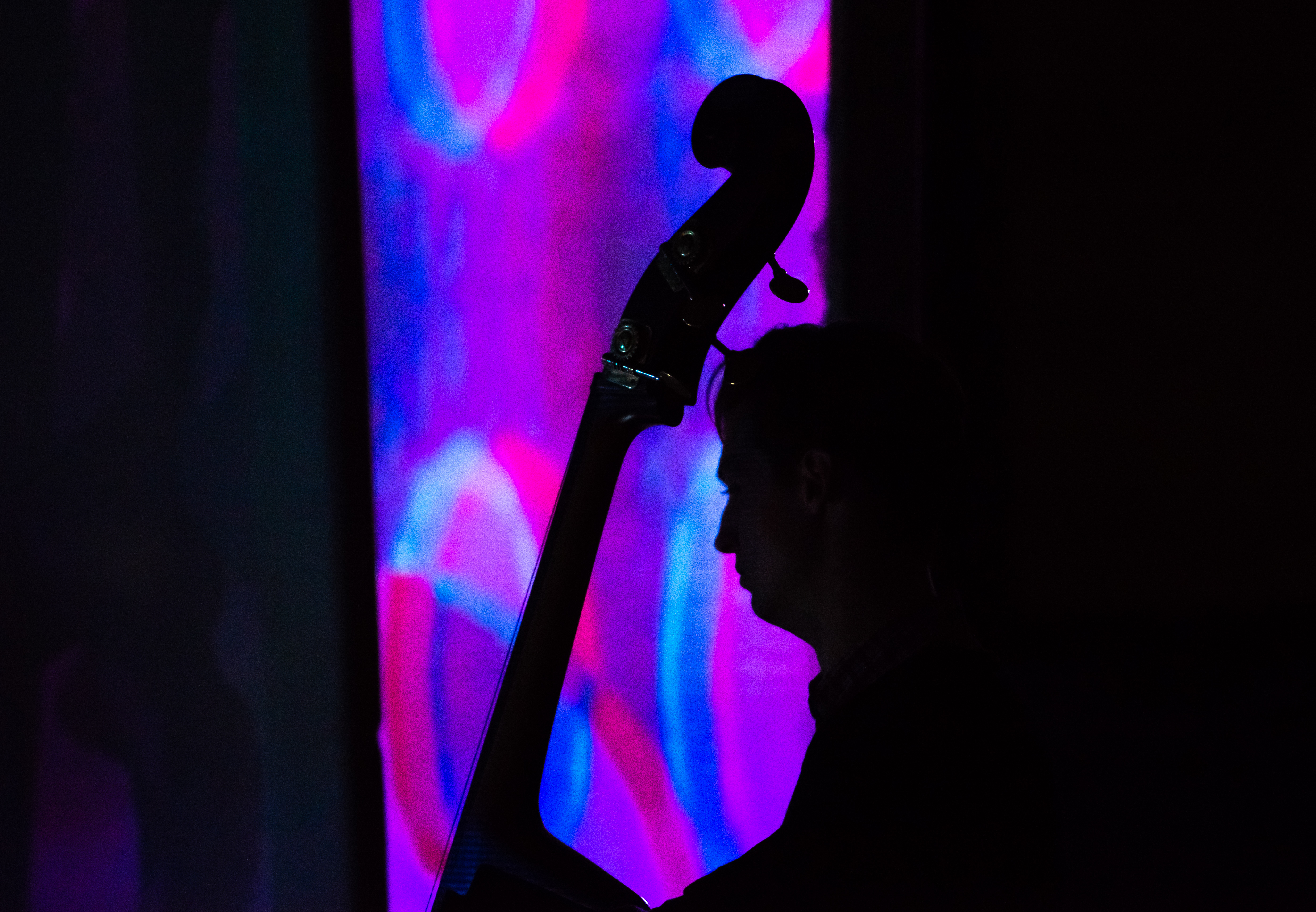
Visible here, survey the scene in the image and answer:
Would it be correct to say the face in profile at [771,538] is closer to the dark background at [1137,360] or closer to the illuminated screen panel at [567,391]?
the illuminated screen panel at [567,391]

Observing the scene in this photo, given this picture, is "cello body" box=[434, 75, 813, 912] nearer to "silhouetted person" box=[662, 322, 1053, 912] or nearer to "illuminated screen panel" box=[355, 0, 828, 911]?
"silhouetted person" box=[662, 322, 1053, 912]

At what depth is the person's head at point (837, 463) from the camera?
679 mm

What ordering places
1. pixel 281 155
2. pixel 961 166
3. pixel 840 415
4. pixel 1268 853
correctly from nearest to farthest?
pixel 840 415 < pixel 281 155 < pixel 1268 853 < pixel 961 166

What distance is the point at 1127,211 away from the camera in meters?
1.63

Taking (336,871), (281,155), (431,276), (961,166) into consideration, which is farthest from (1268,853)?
(281,155)

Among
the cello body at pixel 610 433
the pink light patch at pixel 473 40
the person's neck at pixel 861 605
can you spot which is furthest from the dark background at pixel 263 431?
the person's neck at pixel 861 605

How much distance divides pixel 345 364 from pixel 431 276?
0.53 ft

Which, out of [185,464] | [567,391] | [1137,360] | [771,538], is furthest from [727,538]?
[1137,360]

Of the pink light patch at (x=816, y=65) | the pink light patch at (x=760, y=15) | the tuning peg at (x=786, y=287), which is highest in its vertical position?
the pink light patch at (x=760, y=15)

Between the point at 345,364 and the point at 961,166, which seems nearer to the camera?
the point at 345,364

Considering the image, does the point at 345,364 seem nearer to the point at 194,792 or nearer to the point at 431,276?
the point at 431,276

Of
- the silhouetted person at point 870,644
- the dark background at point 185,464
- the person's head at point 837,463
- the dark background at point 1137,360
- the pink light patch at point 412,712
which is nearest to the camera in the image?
the silhouetted person at point 870,644

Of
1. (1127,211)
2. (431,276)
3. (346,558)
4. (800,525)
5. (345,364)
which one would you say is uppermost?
(1127,211)

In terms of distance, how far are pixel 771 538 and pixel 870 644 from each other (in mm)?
110
